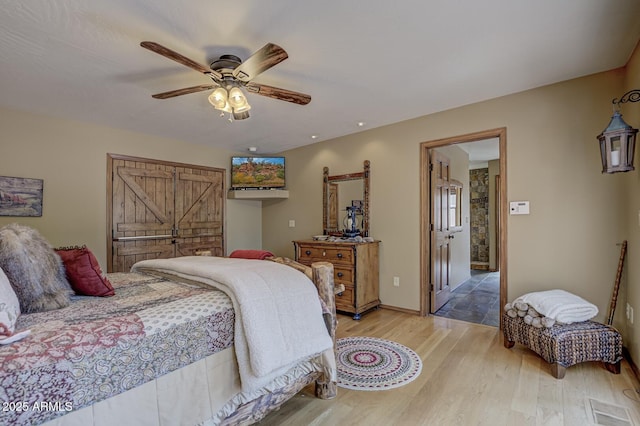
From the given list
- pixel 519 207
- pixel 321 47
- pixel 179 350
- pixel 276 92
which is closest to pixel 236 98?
pixel 276 92

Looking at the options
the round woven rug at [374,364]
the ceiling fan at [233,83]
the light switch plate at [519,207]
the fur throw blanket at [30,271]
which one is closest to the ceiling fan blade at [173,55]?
Result: the ceiling fan at [233,83]

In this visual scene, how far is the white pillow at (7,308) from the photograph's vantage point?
105 cm

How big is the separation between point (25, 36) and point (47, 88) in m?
0.94

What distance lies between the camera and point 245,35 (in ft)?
6.61

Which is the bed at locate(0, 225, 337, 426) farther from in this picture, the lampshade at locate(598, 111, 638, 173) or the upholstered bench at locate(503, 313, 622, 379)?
the lampshade at locate(598, 111, 638, 173)

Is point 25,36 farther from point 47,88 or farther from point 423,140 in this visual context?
point 423,140

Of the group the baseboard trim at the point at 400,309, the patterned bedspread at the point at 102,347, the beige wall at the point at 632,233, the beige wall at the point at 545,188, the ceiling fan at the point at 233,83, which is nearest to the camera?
the patterned bedspread at the point at 102,347

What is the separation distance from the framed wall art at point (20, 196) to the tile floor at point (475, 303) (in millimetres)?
4838

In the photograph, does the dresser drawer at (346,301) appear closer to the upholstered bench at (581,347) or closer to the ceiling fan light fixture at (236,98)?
the upholstered bench at (581,347)

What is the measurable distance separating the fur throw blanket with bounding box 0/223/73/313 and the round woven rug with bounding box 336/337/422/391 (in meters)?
1.79

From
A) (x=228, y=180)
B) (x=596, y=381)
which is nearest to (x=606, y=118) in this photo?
(x=596, y=381)

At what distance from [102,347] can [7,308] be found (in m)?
0.43

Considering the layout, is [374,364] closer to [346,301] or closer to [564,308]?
[346,301]

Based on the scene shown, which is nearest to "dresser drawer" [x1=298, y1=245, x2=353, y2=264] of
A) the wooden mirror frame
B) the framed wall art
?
the wooden mirror frame
